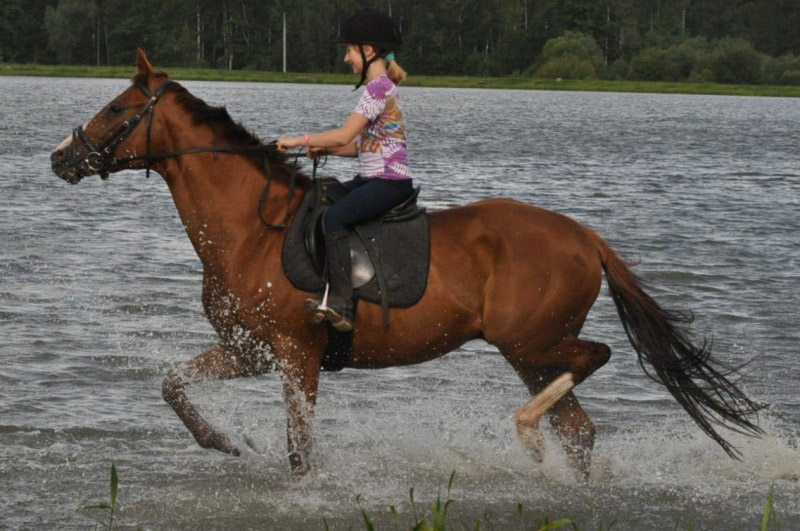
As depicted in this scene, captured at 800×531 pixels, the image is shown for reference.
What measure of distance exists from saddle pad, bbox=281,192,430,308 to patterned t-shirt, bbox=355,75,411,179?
353mm

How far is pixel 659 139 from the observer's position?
172 feet

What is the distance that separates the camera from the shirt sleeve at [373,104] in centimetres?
868

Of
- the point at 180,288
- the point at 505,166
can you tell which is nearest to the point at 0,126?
the point at 505,166

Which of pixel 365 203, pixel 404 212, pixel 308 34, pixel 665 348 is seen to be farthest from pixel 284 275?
pixel 308 34

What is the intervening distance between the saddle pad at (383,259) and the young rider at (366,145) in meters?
0.11

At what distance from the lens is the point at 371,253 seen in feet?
29.6

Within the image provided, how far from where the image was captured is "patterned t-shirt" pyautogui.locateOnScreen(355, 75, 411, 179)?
8711 mm

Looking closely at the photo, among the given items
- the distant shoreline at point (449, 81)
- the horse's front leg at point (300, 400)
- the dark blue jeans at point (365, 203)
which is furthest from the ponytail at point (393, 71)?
the distant shoreline at point (449, 81)

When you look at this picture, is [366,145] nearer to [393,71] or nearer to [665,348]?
[393,71]

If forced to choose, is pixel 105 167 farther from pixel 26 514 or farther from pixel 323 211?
pixel 26 514

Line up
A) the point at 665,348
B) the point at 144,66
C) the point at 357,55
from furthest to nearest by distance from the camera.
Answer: the point at 665,348 → the point at 144,66 → the point at 357,55

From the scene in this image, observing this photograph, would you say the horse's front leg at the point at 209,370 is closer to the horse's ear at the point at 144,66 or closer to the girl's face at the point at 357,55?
the horse's ear at the point at 144,66

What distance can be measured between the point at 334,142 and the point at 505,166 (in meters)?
27.3

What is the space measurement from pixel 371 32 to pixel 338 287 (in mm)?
1604
